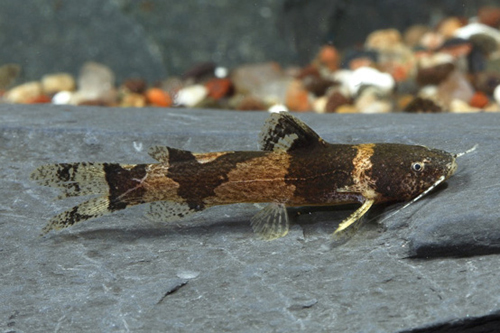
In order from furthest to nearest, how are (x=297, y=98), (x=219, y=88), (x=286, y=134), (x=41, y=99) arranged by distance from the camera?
1. (x=41, y=99)
2. (x=219, y=88)
3. (x=297, y=98)
4. (x=286, y=134)

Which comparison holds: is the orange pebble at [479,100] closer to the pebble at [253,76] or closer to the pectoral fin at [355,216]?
the pebble at [253,76]

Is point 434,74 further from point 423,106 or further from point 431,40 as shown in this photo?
point 431,40

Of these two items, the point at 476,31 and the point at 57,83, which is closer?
the point at 476,31

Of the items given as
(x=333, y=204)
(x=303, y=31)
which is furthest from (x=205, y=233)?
(x=303, y=31)

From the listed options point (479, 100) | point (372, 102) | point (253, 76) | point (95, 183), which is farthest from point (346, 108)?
point (95, 183)

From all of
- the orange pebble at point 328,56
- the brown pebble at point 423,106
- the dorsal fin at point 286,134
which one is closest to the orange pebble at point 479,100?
the brown pebble at point 423,106

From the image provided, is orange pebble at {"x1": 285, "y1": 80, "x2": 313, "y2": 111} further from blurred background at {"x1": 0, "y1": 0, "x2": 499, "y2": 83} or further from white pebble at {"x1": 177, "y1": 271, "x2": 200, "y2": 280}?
white pebble at {"x1": 177, "y1": 271, "x2": 200, "y2": 280}

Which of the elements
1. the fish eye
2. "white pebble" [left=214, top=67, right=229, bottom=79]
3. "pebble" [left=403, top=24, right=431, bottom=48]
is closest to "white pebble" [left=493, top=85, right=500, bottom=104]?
"pebble" [left=403, top=24, right=431, bottom=48]
